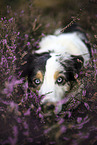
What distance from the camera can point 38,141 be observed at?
1.65 metres

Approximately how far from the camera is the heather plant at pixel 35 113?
1562mm

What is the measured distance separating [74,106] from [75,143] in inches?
30.6

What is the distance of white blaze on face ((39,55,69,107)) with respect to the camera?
2.23 meters

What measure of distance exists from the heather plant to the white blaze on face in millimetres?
188

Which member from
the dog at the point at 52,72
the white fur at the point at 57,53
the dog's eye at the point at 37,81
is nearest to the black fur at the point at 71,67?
the dog at the point at 52,72

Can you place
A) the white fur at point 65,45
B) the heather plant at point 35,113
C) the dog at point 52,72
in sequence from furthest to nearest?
the white fur at point 65,45 < the dog at point 52,72 < the heather plant at point 35,113

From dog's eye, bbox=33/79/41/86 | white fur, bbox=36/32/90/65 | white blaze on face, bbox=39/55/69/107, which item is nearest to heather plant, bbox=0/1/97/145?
white blaze on face, bbox=39/55/69/107

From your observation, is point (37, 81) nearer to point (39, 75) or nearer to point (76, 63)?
point (39, 75)

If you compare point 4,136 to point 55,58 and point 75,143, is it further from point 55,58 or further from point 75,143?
point 55,58

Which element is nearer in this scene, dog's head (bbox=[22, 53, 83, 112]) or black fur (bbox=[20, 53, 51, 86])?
dog's head (bbox=[22, 53, 83, 112])

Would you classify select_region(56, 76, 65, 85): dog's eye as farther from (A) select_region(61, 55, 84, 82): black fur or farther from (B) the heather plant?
(B) the heather plant

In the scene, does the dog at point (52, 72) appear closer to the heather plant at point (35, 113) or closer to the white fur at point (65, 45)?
Result: the white fur at point (65, 45)

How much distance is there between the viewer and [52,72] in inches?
100.0

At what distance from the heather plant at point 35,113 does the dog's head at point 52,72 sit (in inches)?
10.0
